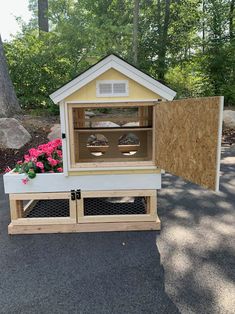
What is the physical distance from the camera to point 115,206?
11.6ft

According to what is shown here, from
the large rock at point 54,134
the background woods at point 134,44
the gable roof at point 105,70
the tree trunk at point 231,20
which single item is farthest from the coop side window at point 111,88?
the tree trunk at point 231,20

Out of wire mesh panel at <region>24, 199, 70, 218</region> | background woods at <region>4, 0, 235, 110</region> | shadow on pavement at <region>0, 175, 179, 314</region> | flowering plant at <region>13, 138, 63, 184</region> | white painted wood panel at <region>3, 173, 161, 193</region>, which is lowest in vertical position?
shadow on pavement at <region>0, 175, 179, 314</region>

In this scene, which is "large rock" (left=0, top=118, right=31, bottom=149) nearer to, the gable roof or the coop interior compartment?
the coop interior compartment

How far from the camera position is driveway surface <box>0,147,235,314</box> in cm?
180

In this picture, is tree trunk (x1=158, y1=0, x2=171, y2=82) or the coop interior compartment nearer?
the coop interior compartment

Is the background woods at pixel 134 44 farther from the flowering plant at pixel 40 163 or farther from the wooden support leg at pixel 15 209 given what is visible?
the wooden support leg at pixel 15 209

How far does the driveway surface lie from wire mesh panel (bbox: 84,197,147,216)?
0.41 metres

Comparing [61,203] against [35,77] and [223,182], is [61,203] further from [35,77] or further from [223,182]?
[35,77]

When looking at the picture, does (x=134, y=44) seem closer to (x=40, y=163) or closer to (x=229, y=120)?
(x=229, y=120)

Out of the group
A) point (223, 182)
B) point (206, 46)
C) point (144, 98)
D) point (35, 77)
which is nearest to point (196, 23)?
point (206, 46)

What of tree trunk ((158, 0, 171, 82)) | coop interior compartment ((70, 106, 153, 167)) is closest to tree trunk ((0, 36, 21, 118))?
coop interior compartment ((70, 106, 153, 167))

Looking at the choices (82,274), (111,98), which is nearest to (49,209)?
(82,274)

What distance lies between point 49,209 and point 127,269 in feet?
5.39

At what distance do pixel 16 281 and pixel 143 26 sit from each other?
1177cm
